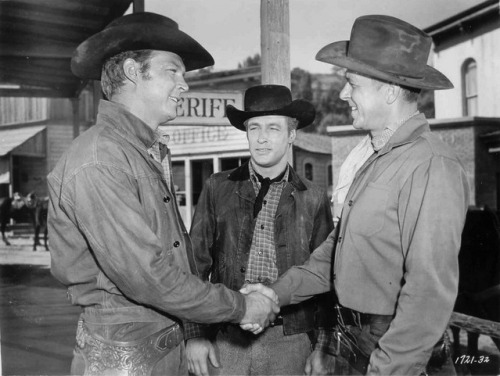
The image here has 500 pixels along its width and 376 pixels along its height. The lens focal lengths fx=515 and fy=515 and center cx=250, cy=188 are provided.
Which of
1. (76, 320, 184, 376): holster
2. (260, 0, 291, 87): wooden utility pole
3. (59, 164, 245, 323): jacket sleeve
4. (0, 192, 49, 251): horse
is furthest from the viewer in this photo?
(0, 192, 49, 251): horse

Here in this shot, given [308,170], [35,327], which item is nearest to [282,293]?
[35,327]

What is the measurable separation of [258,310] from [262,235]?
1.90ft

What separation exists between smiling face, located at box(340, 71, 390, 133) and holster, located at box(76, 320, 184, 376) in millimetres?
1307

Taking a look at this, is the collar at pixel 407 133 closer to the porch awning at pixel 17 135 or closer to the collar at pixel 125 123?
the collar at pixel 125 123

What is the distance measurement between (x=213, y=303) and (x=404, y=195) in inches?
36.1

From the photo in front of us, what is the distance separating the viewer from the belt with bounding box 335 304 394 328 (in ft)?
6.83

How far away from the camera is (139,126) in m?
2.33

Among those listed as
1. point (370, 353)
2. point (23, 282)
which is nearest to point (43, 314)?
point (23, 282)

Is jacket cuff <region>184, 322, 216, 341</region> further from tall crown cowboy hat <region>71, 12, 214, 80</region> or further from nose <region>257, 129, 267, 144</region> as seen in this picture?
tall crown cowboy hat <region>71, 12, 214, 80</region>

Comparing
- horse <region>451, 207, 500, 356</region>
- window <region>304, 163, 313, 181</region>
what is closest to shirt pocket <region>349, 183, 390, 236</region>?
horse <region>451, 207, 500, 356</region>

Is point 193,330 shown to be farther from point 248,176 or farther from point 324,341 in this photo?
point 248,176

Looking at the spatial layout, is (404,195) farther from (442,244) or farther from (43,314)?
(43,314)

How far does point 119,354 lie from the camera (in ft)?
6.89

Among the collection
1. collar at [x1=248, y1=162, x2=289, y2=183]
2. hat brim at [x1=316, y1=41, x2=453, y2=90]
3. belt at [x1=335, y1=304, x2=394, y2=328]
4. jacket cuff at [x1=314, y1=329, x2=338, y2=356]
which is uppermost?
hat brim at [x1=316, y1=41, x2=453, y2=90]
